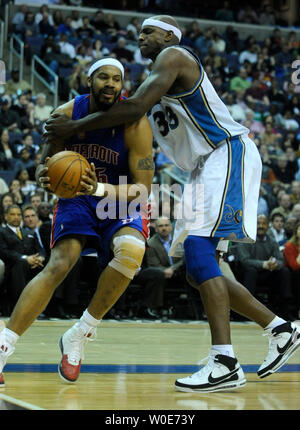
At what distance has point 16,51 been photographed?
16.4m

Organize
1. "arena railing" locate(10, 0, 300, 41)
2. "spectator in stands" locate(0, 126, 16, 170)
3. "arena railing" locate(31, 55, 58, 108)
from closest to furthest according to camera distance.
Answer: "spectator in stands" locate(0, 126, 16, 170), "arena railing" locate(31, 55, 58, 108), "arena railing" locate(10, 0, 300, 41)

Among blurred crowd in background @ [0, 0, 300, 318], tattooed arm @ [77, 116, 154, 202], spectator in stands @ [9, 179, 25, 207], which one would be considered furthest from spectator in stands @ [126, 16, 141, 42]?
tattooed arm @ [77, 116, 154, 202]

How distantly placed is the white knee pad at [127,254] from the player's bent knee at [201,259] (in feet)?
0.93

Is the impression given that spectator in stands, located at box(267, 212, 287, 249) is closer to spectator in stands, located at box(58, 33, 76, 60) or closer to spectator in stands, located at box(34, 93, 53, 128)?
spectator in stands, located at box(34, 93, 53, 128)

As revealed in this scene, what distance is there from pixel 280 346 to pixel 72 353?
124 cm

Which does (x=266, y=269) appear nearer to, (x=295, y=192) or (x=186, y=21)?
(x=295, y=192)

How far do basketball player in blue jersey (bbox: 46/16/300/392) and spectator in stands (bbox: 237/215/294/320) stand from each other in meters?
5.80

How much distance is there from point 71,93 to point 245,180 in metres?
10.9

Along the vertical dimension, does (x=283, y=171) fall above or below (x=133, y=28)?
below

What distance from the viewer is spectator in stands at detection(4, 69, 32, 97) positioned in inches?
578

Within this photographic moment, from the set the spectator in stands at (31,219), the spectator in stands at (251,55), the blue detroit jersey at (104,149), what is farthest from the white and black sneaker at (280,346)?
the spectator in stands at (251,55)

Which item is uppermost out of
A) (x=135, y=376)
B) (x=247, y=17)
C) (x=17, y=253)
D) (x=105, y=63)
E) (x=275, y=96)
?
(x=105, y=63)

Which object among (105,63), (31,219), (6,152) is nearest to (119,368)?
(105,63)
